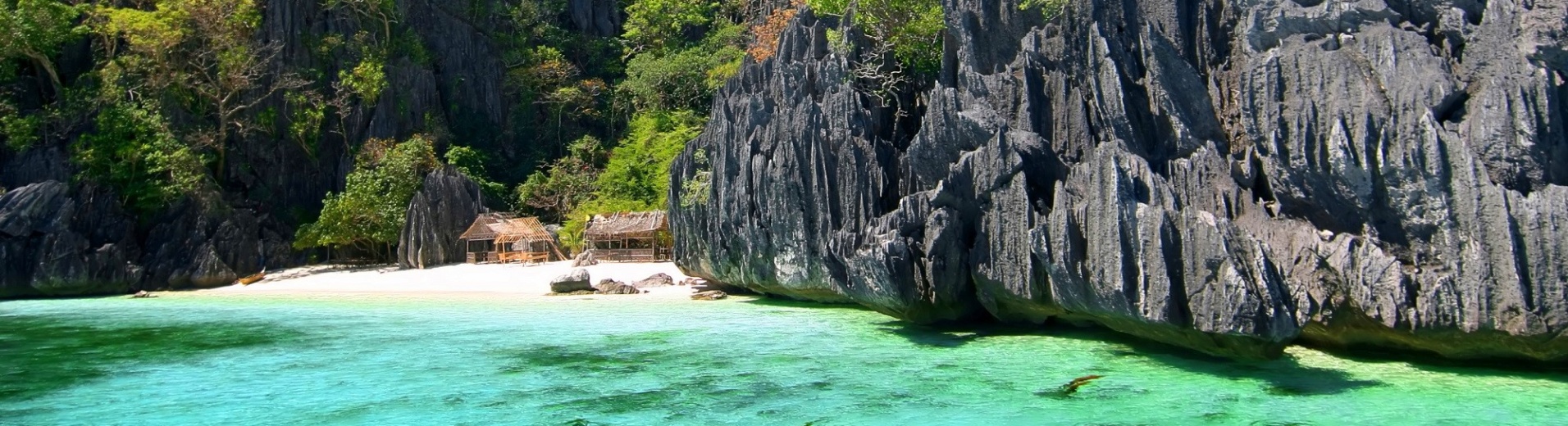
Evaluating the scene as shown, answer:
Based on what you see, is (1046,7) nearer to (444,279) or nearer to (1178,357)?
(1178,357)

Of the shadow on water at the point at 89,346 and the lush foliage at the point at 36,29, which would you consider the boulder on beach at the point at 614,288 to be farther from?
the lush foliage at the point at 36,29

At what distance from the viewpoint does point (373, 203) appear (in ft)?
105

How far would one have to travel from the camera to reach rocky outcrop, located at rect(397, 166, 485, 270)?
31469 millimetres

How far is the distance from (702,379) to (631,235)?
18.2 meters

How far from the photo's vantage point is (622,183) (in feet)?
112

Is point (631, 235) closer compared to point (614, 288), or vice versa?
point (614, 288)

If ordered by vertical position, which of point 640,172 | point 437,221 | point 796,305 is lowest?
point 796,305

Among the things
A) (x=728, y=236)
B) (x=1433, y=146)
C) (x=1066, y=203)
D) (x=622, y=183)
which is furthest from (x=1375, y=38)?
(x=622, y=183)

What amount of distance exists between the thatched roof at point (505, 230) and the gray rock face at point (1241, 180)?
16.0 metres

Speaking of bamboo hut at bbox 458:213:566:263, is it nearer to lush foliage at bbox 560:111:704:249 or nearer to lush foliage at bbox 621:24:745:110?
lush foliage at bbox 560:111:704:249

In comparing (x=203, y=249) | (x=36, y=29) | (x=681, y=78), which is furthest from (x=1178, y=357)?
(x=36, y=29)

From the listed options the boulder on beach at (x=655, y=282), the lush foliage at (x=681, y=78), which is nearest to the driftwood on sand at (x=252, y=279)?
the boulder on beach at (x=655, y=282)

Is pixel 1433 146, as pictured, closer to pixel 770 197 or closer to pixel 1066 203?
pixel 1066 203

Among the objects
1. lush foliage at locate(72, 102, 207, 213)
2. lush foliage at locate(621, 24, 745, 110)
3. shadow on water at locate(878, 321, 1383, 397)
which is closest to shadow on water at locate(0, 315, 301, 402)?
lush foliage at locate(72, 102, 207, 213)
